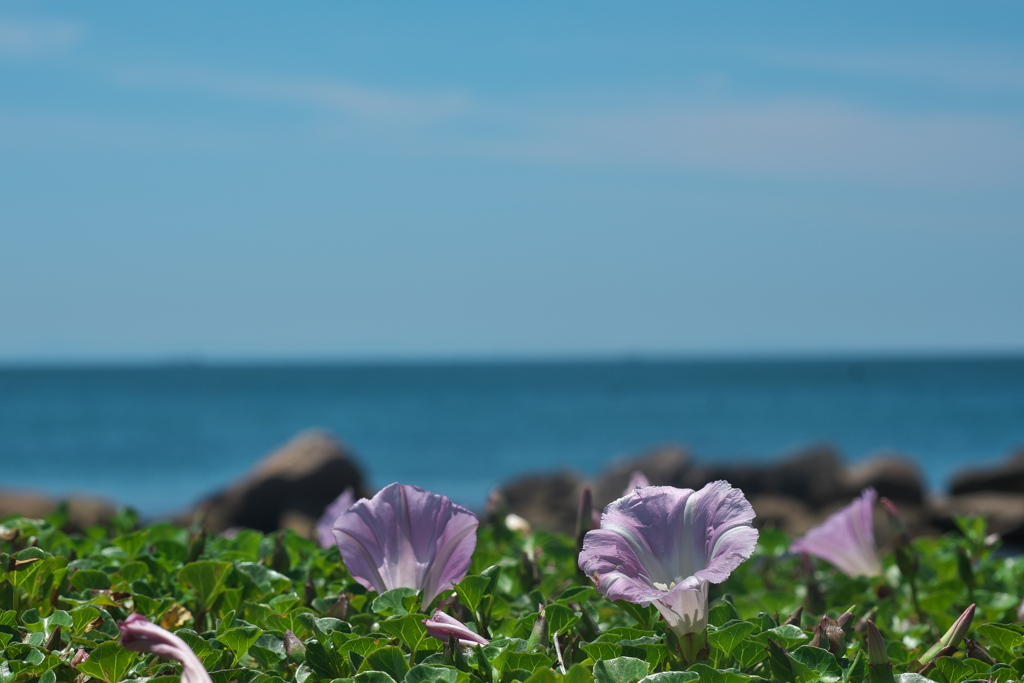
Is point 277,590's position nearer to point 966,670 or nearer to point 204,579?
point 204,579

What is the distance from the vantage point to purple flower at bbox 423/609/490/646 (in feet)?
5.33

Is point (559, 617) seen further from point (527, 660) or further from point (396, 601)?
point (396, 601)

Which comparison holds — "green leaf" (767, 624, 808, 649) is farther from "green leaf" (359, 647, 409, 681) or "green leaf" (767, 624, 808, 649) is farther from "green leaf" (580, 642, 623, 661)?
"green leaf" (359, 647, 409, 681)

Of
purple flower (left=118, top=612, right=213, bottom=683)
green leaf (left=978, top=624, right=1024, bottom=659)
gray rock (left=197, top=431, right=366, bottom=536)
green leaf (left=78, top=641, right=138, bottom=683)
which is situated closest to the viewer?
purple flower (left=118, top=612, right=213, bottom=683)

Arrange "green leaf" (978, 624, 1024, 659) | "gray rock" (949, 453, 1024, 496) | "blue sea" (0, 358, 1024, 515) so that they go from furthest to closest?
"blue sea" (0, 358, 1024, 515) → "gray rock" (949, 453, 1024, 496) → "green leaf" (978, 624, 1024, 659)

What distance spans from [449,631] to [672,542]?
0.42 meters

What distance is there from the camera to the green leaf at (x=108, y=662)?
1.60 m

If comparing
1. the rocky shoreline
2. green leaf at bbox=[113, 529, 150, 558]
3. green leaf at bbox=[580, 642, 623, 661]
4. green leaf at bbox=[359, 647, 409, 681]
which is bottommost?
the rocky shoreline

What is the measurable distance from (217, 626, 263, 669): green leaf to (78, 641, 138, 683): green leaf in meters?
0.15

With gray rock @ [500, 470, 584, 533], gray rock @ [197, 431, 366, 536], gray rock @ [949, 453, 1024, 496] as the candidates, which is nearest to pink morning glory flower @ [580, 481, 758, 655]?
gray rock @ [197, 431, 366, 536]

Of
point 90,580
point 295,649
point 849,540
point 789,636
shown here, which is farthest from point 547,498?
point 295,649

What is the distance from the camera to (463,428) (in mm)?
43344

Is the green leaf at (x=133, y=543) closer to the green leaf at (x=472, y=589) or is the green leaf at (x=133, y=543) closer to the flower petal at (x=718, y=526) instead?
the green leaf at (x=472, y=589)

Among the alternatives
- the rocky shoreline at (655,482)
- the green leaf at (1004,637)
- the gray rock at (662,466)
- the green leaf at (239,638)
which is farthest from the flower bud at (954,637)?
the gray rock at (662,466)
